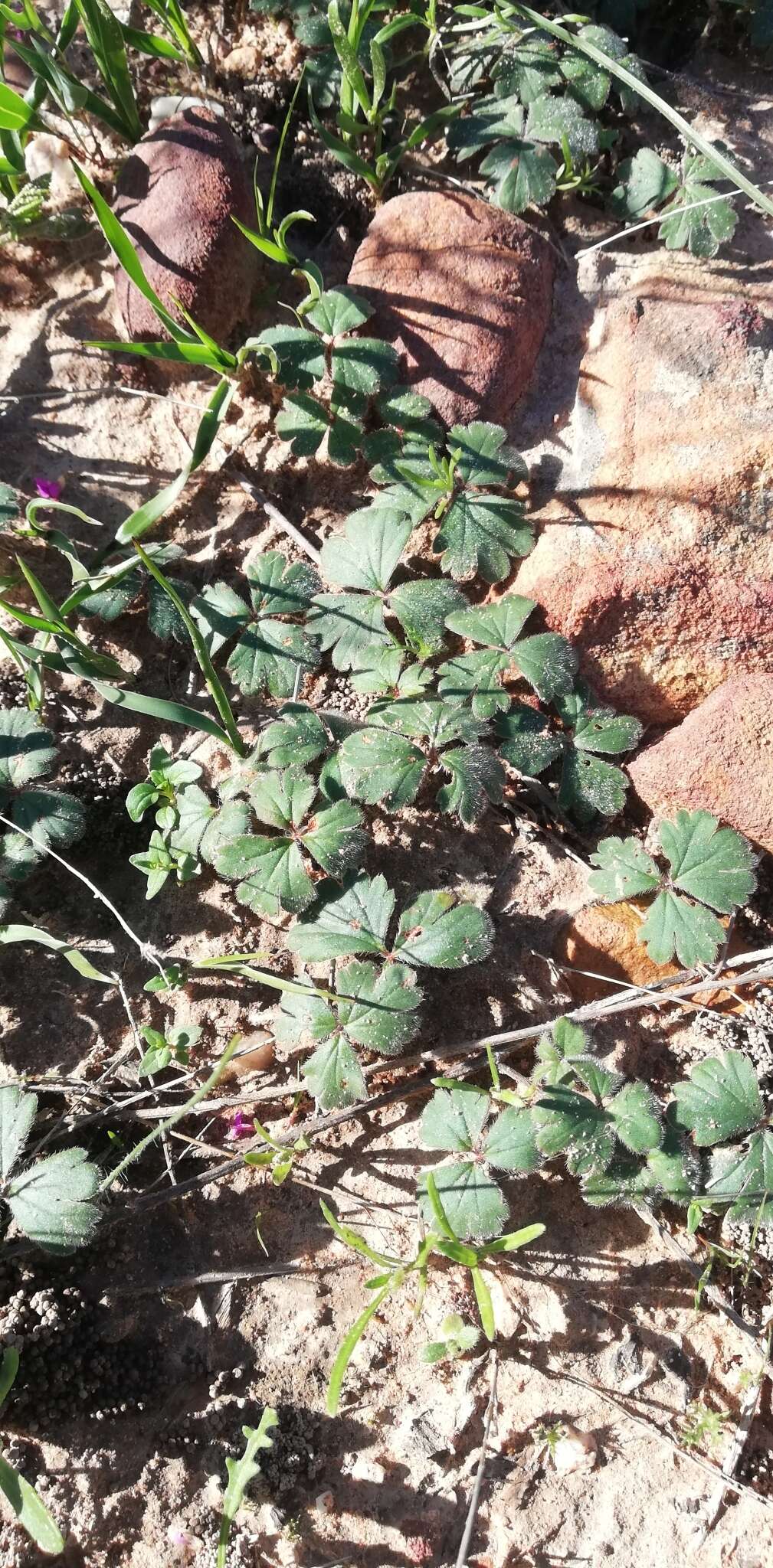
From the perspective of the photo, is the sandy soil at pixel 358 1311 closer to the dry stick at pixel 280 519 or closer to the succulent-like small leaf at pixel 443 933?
the succulent-like small leaf at pixel 443 933

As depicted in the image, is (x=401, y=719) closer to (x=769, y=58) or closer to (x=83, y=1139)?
(x=83, y=1139)

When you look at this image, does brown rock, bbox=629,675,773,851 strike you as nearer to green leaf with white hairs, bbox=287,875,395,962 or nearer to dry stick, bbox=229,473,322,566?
green leaf with white hairs, bbox=287,875,395,962

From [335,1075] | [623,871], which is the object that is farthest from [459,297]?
[335,1075]

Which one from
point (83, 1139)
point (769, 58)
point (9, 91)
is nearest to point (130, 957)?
point (83, 1139)

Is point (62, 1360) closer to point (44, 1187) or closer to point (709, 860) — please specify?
point (44, 1187)

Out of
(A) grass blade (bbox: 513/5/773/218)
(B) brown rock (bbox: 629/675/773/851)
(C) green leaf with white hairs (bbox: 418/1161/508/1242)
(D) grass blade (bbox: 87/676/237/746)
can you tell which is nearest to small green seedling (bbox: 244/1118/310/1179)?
(C) green leaf with white hairs (bbox: 418/1161/508/1242)

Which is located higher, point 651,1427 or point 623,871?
point 623,871
